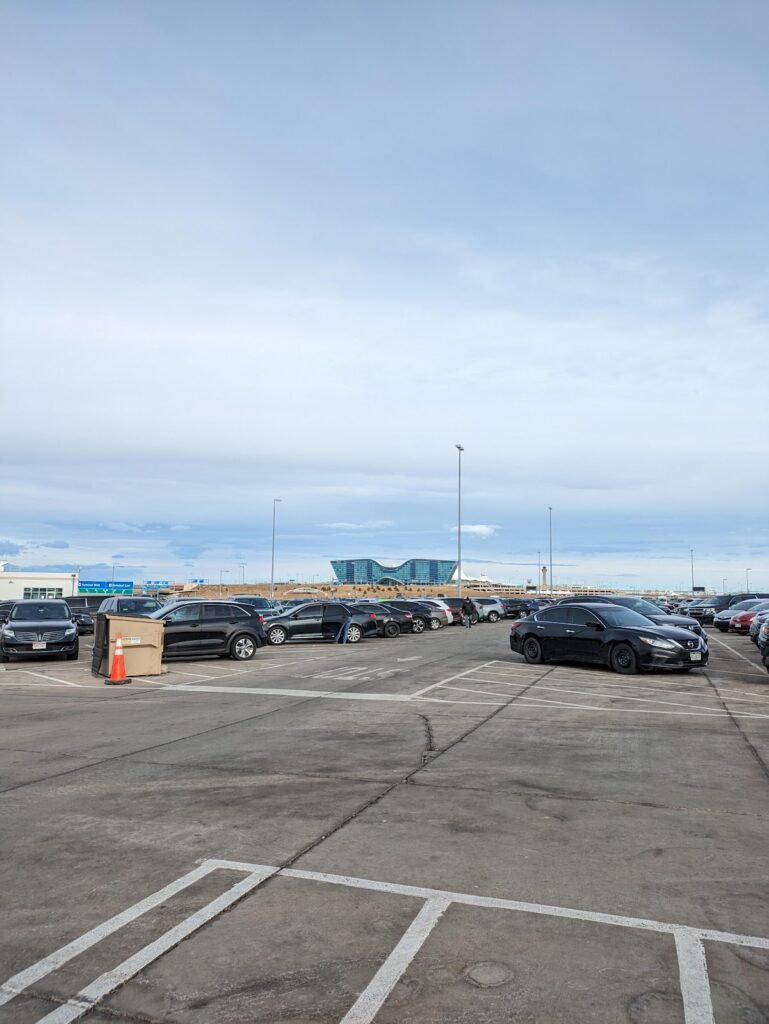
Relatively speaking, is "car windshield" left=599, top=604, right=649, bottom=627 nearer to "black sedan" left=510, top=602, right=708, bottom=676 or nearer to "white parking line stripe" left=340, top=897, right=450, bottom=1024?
"black sedan" left=510, top=602, right=708, bottom=676

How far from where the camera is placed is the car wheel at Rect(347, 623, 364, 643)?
28.4 m

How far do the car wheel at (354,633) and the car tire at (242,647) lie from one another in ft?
24.8

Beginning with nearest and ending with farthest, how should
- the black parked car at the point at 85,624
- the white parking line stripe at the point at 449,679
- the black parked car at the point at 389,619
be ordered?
the white parking line stripe at the point at 449,679, the black parked car at the point at 389,619, the black parked car at the point at 85,624

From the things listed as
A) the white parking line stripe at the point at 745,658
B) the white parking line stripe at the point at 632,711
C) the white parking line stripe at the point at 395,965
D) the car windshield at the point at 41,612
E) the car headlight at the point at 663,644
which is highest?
the car windshield at the point at 41,612

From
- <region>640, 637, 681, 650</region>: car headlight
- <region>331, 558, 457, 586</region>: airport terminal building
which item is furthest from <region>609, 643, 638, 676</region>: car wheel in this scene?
<region>331, 558, 457, 586</region>: airport terminal building

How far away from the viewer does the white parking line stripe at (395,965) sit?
334 cm

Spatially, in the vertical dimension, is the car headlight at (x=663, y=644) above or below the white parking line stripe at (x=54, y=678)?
above

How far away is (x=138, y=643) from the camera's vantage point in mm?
16906

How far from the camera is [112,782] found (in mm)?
7230

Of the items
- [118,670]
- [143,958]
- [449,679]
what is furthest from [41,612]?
[143,958]

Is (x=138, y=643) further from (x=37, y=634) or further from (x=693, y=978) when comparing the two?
(x=693, y=978)

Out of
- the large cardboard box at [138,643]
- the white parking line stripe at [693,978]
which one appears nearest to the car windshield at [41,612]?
the large cardboard box at [138,643]

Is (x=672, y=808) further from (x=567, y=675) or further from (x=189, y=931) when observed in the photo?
(x=567, y=675)

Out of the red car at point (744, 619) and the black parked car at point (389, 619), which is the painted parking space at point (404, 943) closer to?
the black parked car at point (389, 619)
